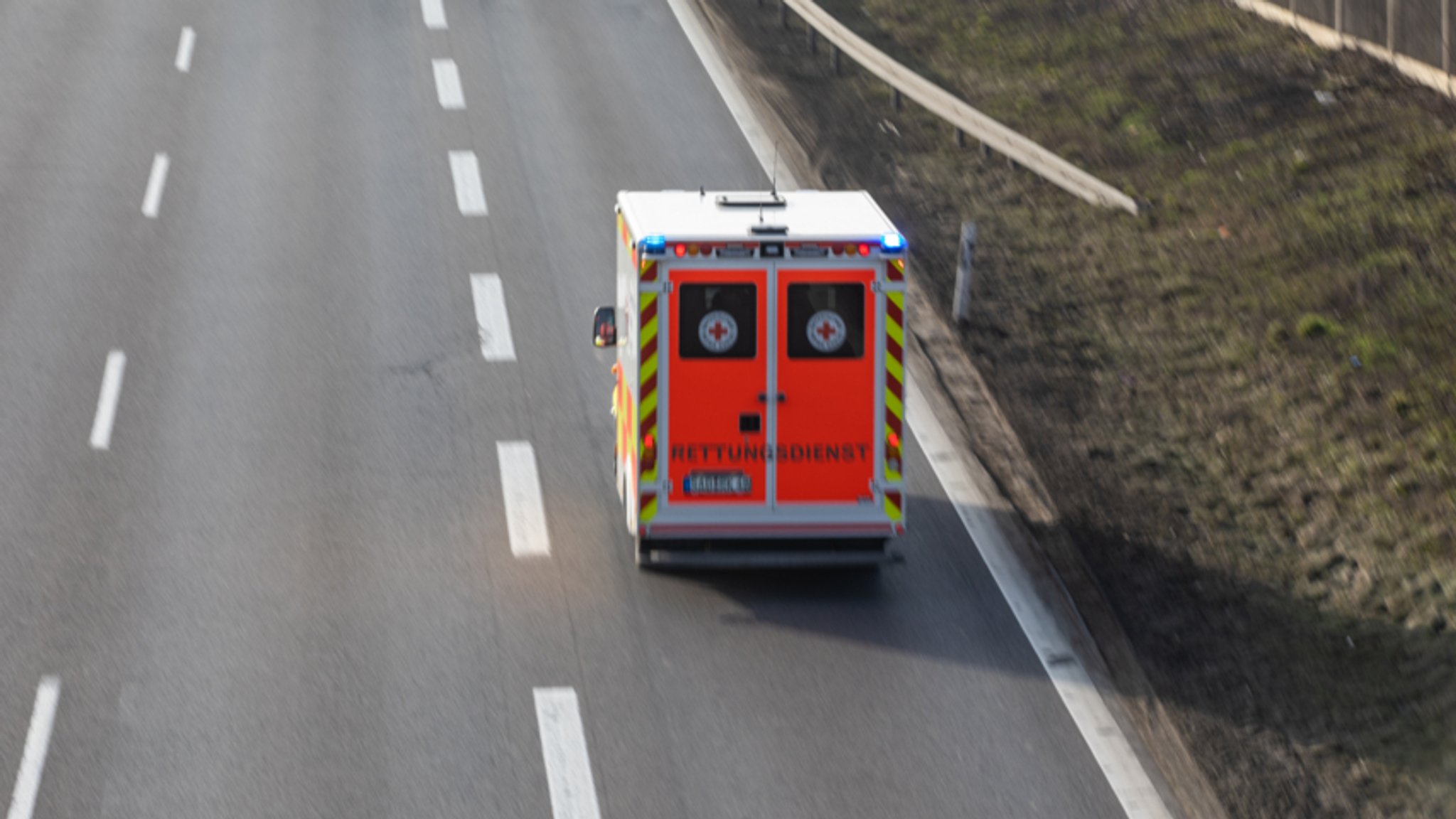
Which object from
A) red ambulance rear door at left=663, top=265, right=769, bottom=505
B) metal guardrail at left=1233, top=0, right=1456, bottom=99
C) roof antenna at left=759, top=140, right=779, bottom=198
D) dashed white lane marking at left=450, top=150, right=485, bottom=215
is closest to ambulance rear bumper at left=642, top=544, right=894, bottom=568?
red ambulance rear door at left=663, top=265, right=769, bottom=505

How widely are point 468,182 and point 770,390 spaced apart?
9.37 m

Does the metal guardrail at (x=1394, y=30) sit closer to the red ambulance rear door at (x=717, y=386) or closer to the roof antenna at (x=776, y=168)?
the roof antenna at (x=776, y=168)

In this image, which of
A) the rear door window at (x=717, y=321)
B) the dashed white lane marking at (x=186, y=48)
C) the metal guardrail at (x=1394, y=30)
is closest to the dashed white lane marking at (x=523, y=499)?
the rear door window at (x=717, y=321)

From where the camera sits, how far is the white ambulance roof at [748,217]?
11.5 meters

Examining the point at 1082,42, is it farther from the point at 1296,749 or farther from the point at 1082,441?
the point at 1296,749

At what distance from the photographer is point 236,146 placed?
2086cm

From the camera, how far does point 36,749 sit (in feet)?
31.8

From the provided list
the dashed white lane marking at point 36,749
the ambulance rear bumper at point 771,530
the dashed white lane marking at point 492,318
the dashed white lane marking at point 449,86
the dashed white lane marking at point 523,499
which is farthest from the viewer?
the dashed white lane marking at point 449,86

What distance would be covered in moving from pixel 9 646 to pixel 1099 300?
1035 centimetres

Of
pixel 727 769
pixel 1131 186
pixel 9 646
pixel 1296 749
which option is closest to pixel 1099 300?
pixel 1131 186

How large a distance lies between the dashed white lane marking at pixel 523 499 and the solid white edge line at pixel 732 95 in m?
5.26

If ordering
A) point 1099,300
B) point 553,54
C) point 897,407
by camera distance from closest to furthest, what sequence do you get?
point 897,407
point 1099,300
point 553,54

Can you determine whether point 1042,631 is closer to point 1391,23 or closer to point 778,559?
point 778,559

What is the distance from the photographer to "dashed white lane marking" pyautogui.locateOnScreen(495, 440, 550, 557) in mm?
12375
